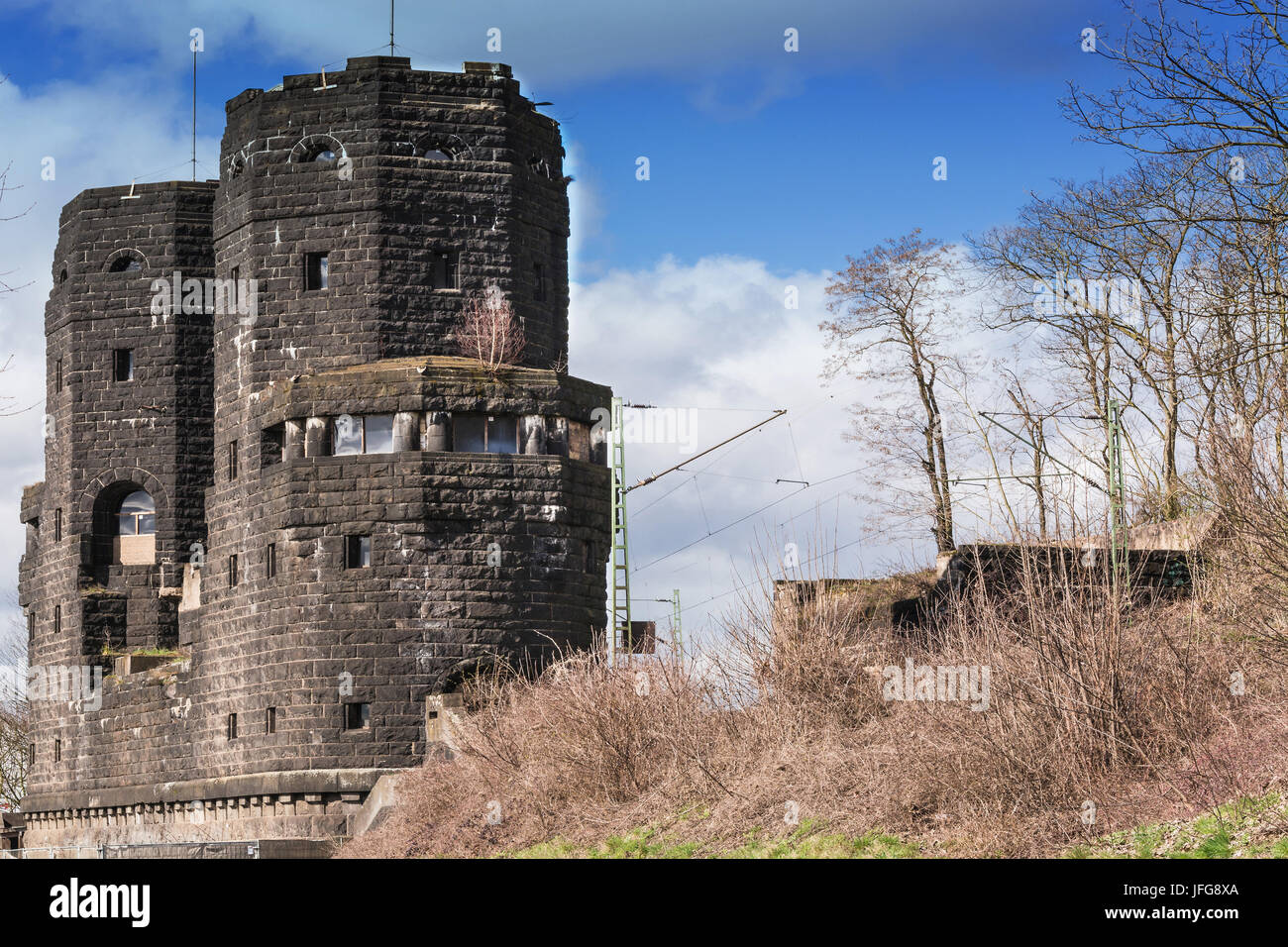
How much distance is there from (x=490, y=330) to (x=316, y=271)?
13.5 ft

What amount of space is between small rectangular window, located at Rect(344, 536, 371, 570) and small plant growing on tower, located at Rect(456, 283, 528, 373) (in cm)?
458

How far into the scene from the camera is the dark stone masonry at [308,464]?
34.4 m

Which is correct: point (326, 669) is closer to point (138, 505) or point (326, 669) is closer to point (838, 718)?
point (138, 505)

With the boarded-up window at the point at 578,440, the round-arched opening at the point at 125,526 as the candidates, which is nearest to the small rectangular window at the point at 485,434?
the boarded-up window at the point at 578,440

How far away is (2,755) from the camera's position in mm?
71312

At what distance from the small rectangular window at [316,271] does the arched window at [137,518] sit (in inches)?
391

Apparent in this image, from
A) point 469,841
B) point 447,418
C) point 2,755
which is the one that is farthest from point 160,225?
point 2,755

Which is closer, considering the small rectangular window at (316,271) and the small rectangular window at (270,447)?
the small rectangular window at (270,447)

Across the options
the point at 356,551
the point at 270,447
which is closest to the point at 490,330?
the point at 270,447

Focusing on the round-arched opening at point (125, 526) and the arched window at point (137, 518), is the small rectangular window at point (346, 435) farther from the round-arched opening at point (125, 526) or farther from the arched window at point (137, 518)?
the arched window at point (137, 518)

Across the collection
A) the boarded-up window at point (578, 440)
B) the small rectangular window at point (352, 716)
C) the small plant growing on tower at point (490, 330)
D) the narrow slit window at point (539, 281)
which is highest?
the narrow slit window at point (539, 281)

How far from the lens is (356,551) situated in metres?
34.9
